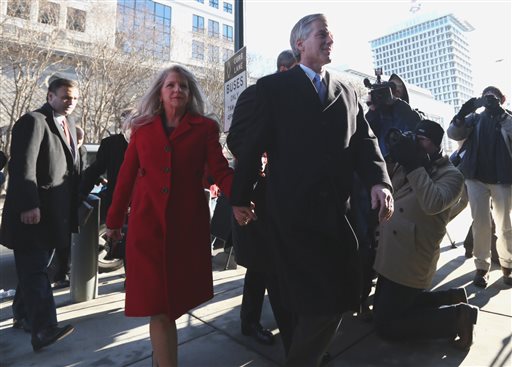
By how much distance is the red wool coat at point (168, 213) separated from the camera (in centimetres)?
193

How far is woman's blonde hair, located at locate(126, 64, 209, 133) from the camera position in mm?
2172

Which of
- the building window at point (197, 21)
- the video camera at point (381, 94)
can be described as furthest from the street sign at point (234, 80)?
the building window at point (197, 21)

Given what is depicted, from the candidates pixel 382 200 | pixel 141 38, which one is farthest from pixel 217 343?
pixel 141 38

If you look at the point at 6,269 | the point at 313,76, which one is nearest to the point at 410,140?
the point at 313,76

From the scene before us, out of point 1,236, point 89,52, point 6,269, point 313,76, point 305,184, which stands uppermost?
point 89,52

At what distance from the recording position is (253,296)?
2.84 metres

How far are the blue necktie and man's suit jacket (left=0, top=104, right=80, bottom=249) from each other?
6.80 feet

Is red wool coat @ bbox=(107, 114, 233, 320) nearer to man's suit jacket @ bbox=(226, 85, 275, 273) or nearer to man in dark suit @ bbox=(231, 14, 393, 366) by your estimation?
man's suit jacket @ bbox=(226, 85, 275, 273)

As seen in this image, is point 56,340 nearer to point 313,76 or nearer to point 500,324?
point 313,76

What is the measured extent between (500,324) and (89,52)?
73.0 feet

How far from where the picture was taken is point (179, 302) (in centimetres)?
197

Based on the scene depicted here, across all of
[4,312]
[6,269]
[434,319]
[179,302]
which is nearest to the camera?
[179,302]

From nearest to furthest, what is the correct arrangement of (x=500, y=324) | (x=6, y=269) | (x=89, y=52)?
(x=500, y=324), (x=6, y=269), (x=89, y=52)

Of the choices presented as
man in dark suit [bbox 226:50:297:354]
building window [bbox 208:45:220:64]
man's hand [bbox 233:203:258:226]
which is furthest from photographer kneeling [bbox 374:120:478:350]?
building window [bbox 208:45:220:64]
